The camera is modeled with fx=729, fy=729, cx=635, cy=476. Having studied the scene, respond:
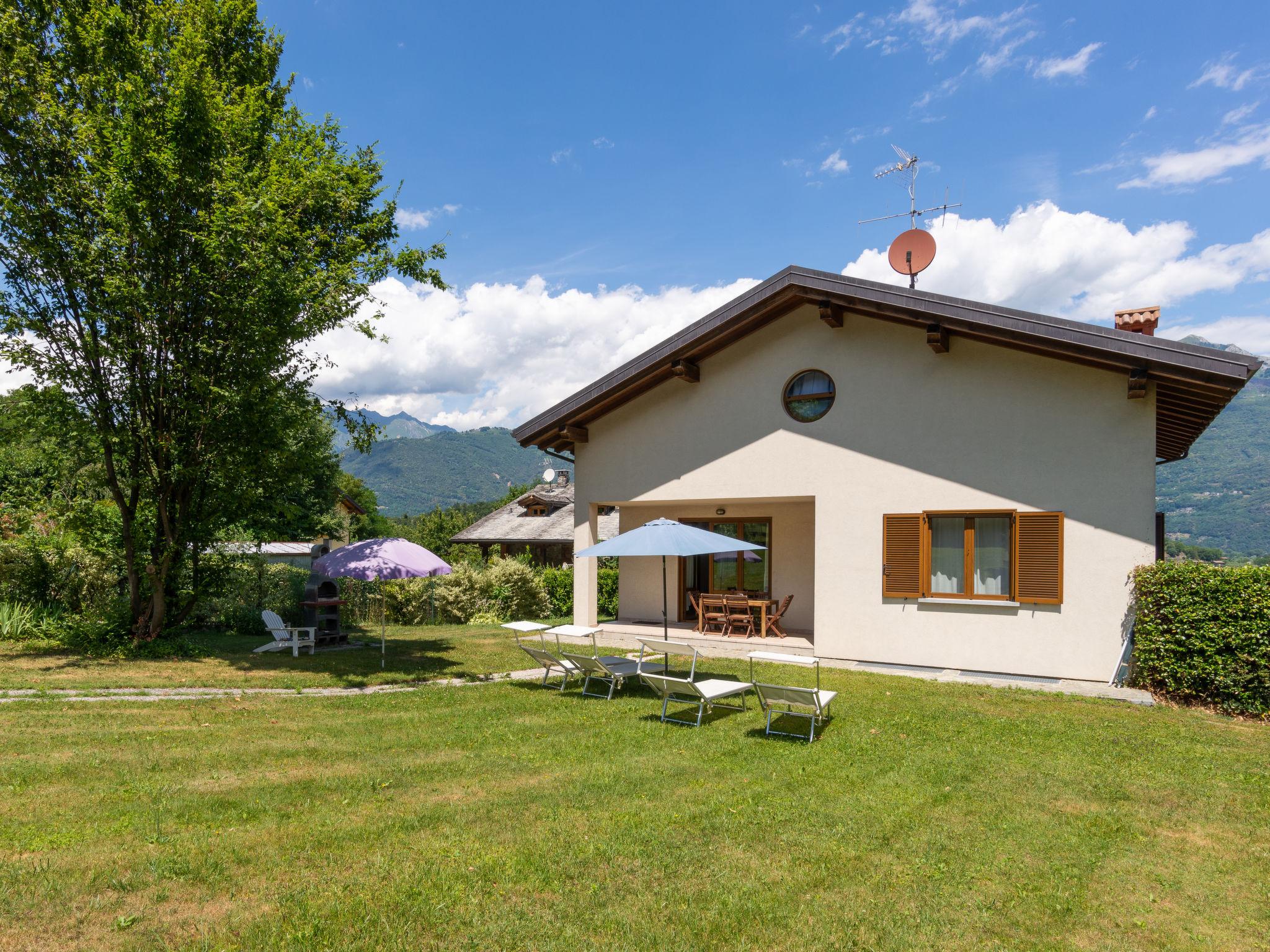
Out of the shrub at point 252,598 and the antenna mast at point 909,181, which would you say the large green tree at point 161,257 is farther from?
the antenna mast at point 909,181

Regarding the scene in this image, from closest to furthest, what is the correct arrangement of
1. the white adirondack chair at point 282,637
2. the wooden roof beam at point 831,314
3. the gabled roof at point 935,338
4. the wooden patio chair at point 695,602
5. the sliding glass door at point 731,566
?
the gabled roof at point 935,338
the wooden roof beam at point 831,314
the white adirondack chair at point 282,637
the wooden patio chair at point 695,602
the sliding glass door at point 731,566

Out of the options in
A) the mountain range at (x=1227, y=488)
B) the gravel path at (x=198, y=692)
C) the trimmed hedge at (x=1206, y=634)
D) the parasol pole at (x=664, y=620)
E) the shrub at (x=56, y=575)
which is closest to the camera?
the trimmed hedge at (x=1206, y=634)

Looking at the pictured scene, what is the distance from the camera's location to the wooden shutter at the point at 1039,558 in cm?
1081

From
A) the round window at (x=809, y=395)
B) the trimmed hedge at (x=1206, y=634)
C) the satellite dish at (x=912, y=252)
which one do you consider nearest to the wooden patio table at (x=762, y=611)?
the round window at (x=809, y=395)

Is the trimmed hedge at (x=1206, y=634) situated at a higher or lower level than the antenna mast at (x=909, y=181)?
lower

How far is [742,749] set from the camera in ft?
23.9

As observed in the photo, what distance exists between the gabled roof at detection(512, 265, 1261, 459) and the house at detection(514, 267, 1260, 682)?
1.3 inches

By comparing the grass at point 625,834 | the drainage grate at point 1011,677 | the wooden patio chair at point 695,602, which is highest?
the wooden patio chair at point 695,602

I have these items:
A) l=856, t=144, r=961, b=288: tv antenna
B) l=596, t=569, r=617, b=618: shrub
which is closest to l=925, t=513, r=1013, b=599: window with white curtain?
l=856, t=144, r=961, b=288: tv antenna

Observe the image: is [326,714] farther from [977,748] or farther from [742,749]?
[977,748]

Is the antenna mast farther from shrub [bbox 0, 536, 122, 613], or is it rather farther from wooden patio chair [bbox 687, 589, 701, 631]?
shrub [bbox 0, 536, 122, 613]

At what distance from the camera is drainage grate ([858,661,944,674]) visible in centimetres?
1162

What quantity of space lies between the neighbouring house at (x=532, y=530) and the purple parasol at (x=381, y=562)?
15.6 m

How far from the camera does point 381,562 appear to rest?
12.1 meters
